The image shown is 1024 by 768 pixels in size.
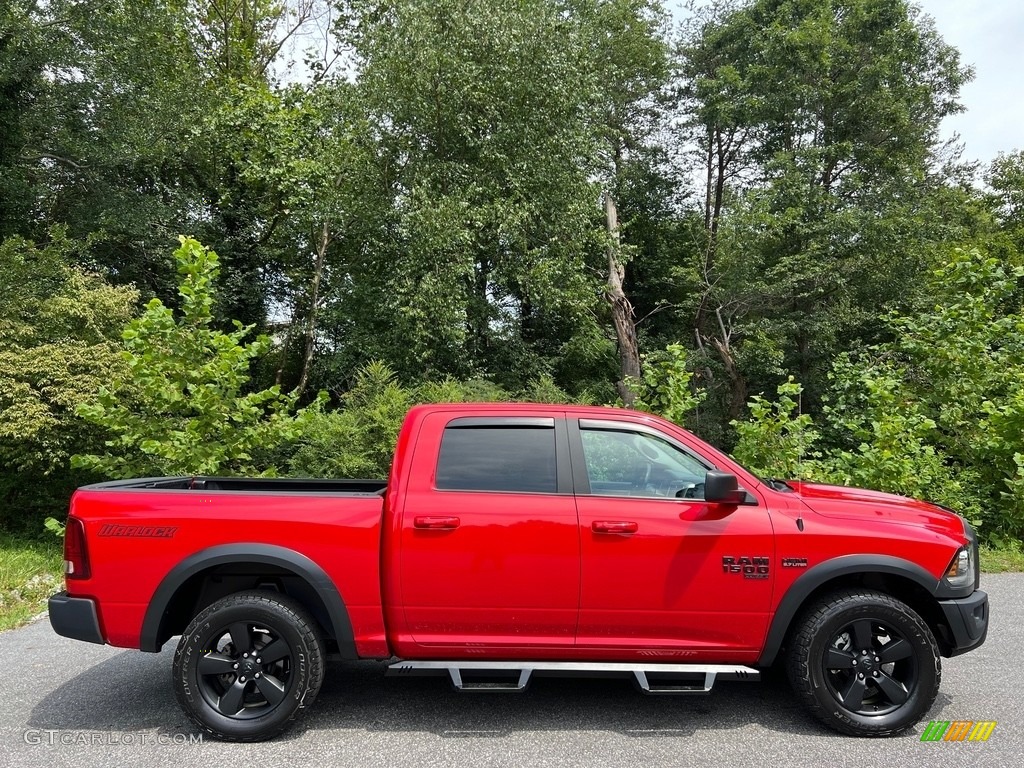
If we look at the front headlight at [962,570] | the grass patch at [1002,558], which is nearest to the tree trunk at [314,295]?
the grass patch at [1002,558]

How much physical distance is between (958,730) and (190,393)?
772 centimetres

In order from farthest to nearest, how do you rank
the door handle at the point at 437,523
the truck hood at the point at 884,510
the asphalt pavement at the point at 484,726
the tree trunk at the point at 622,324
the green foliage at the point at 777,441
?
the tree trunk at the point at 622,324 < the green foliage at the point at 777,441 < the truck hood at the point at 884,510 < the door handle at the point at 437,523 < the asphalt pavement at the point at 484,726

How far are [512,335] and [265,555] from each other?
1372cm

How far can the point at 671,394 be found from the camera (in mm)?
9430

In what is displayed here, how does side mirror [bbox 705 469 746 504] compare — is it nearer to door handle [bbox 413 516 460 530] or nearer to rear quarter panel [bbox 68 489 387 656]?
door handle [bbox 413 516 460 530]

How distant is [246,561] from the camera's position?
3965mm

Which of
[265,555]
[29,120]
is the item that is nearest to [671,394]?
[265,555]

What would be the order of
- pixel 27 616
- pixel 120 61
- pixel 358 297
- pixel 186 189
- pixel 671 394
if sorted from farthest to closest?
1. pixel 186 189
2. pixel 358 297
3. pixel 120 61
4. pixel 671 394
5. pixel 27 616

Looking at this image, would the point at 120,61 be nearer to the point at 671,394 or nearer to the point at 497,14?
the point at 497,14

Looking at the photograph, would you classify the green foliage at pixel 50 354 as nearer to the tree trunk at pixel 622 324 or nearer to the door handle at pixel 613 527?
the door handle at pixel 613 527

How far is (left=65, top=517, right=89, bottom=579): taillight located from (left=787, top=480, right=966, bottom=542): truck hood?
13.1ft

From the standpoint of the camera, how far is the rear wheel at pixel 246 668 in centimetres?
387

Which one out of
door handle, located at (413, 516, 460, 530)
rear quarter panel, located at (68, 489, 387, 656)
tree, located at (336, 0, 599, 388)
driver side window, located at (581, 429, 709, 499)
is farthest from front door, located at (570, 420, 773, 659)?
tree, located at (336, 0, 599, 388)

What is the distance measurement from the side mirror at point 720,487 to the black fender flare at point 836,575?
642 mm
